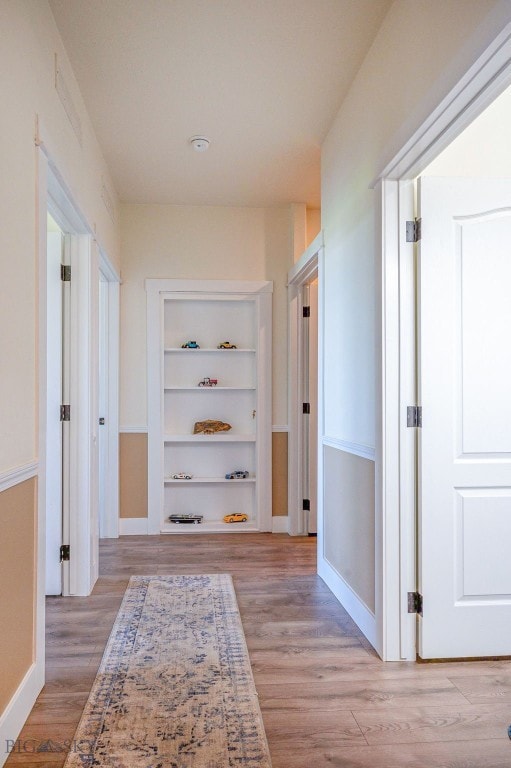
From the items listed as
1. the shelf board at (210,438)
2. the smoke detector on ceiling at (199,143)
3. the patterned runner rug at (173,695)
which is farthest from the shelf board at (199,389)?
the patterned runner rug at (173,695)

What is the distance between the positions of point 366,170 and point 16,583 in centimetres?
227

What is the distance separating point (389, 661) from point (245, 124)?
2.88m

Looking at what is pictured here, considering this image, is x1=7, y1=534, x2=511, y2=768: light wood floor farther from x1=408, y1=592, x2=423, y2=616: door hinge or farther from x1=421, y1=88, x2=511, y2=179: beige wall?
x1=421, y1=88, x2=511, y2=179: beige wall

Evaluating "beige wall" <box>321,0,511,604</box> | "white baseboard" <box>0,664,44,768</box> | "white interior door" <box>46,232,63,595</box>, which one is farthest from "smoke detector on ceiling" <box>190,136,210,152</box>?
"white baseboard" <box>0,664,44,768</box>

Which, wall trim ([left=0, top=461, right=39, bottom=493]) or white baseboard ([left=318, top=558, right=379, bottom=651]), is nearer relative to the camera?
wall trim ([left=0, top=461, right=39, bottom=493])

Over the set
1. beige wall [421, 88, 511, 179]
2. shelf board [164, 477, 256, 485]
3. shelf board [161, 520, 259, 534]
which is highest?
beige wall [421, 88, 511, 179]

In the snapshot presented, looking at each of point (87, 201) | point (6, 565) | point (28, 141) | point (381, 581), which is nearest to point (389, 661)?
point (381, 581)

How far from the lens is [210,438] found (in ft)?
15.4

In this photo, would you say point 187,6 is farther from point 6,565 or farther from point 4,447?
point 6,565

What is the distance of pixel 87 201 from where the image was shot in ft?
10.4

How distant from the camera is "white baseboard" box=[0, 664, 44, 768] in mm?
1686

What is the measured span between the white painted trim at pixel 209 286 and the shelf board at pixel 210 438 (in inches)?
46.5

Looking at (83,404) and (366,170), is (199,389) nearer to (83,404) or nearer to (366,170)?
(83,404)

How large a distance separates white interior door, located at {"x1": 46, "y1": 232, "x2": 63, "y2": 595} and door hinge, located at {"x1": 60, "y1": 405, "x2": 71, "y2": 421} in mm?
19
